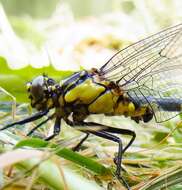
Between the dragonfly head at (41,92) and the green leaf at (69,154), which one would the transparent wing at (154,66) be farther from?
the green leaf at (69,154)

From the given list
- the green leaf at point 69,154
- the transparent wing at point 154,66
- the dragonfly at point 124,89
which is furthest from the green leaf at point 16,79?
the green leaf at point 69,154

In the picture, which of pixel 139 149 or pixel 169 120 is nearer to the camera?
pixel 139 149

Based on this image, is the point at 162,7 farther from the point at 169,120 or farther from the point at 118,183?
the point at 118,183

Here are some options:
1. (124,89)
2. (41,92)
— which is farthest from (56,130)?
(124,89)

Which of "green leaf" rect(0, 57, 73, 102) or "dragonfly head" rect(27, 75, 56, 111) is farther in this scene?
"green leaf" rect(0, 57, 73, 102)

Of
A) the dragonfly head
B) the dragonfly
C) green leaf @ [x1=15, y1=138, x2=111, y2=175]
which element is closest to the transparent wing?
the dragonfly

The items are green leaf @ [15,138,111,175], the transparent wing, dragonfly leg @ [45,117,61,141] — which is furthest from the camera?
the transparent wing

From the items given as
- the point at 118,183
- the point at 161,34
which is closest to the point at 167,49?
the point at 161,34

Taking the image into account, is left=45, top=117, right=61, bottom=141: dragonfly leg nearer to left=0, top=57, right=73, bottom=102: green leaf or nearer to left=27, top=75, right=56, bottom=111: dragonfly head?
left=27, top=75, right=56, bottom=111: dragonfly head
